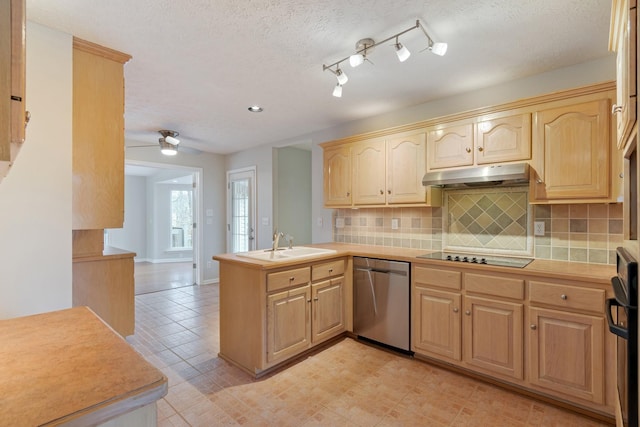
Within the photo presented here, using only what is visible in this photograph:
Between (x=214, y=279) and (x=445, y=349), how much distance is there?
4.23 metres

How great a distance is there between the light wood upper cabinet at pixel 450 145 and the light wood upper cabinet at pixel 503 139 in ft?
0.23

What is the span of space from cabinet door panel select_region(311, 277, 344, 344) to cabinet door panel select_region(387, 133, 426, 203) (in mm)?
1017

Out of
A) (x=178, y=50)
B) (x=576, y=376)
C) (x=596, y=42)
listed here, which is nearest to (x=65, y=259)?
(x=178, y=50)

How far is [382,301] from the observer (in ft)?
9.21

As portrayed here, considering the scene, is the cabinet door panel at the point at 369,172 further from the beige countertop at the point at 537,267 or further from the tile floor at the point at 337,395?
the tile floor at the point at 337,395

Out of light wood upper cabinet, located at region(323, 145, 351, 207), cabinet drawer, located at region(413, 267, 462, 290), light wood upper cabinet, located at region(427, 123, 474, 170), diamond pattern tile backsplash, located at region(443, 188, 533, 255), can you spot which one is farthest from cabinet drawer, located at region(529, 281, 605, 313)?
light wood upper cabinet, located at region(323, 145, 351, 207)

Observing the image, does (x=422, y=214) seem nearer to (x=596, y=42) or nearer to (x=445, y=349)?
(x=445, y=349)

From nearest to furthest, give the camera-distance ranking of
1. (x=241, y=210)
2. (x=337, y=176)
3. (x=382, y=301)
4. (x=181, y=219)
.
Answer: (x=382, y=301) < (x=337, y=176) < (x=241, y=210) < (x=181, y=219)

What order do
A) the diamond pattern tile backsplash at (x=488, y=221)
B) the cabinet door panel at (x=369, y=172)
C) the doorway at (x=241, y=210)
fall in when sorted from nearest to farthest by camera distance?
the diamond pattern tile backsplash at (x=488, y=221)
the cabinet door panel at (x=369, y=172)
the doorway at (x=241, y=210)

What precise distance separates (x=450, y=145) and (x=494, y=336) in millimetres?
1555

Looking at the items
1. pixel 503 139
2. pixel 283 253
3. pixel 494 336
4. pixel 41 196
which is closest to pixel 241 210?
pixel 283 253

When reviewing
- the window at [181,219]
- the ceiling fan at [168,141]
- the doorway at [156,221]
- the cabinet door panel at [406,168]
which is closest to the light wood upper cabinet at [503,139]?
the cabinet door panel at [406,168]

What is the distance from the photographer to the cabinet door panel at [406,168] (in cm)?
289

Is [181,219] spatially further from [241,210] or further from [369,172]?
[369,172]
